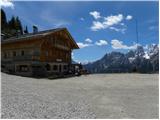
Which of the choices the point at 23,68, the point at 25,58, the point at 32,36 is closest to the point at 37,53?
the point at 25,58

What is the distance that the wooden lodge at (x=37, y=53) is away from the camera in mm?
38750

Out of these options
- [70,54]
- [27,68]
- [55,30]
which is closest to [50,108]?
[27,68]

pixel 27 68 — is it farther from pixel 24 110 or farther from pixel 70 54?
pixel 24 110

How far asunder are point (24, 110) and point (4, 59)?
3435cm

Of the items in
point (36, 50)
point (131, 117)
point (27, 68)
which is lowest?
point (131, 117)

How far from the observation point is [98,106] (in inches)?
509

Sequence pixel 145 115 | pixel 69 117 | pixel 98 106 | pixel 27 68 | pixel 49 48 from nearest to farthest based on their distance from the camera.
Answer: pixel 69 117
pixel 145 115
pixel 98 106
pixel 27 68
pixel 49 48

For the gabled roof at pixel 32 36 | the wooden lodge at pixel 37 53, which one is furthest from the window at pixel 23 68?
the gabled roof at pixel 32 36

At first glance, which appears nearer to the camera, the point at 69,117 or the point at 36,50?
the point at 69,117

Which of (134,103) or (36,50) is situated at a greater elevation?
(36,50)

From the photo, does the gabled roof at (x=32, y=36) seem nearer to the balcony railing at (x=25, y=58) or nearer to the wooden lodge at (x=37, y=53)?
→ the wooden lodge at (x=37, y=53)

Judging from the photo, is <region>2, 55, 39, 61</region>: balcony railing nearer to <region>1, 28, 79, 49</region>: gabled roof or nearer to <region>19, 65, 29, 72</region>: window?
<region>19, 65, 29, 72</region>: window

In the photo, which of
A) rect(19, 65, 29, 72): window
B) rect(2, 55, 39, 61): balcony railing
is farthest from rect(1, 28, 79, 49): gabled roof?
rect(19, 65, 29, 72): window

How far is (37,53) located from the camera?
1556 inches
